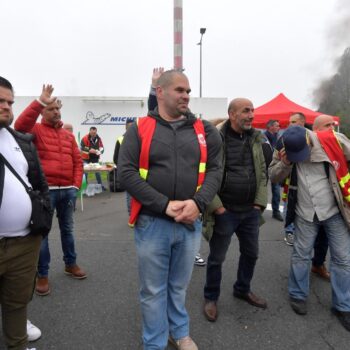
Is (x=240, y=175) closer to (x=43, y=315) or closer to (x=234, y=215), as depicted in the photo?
(x=234, y=215)

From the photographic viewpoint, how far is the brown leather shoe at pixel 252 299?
2.87m

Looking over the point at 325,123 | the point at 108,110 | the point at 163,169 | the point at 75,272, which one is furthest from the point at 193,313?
the point at 108,110

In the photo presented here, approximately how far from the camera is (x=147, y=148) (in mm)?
1886

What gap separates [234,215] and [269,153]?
2.40 feet

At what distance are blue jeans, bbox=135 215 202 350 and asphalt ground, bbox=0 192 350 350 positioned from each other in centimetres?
44

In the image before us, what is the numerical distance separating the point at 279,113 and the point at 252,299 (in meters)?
9.36

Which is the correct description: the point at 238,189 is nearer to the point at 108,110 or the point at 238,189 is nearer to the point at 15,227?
the point at 15,227

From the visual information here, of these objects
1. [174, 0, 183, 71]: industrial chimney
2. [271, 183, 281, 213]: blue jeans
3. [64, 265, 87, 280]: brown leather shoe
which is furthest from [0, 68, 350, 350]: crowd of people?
[174, 0, 183, 71]: industrial chimney

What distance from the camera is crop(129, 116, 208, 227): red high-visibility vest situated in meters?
1.89

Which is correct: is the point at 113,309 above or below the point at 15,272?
below

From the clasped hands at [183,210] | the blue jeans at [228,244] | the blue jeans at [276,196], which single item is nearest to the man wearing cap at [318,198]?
the blue jeans at [228,244]

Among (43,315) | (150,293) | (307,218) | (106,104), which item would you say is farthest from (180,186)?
(106,104)

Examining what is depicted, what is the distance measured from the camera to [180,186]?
1.92 m

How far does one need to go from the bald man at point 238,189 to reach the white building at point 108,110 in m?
10.8
